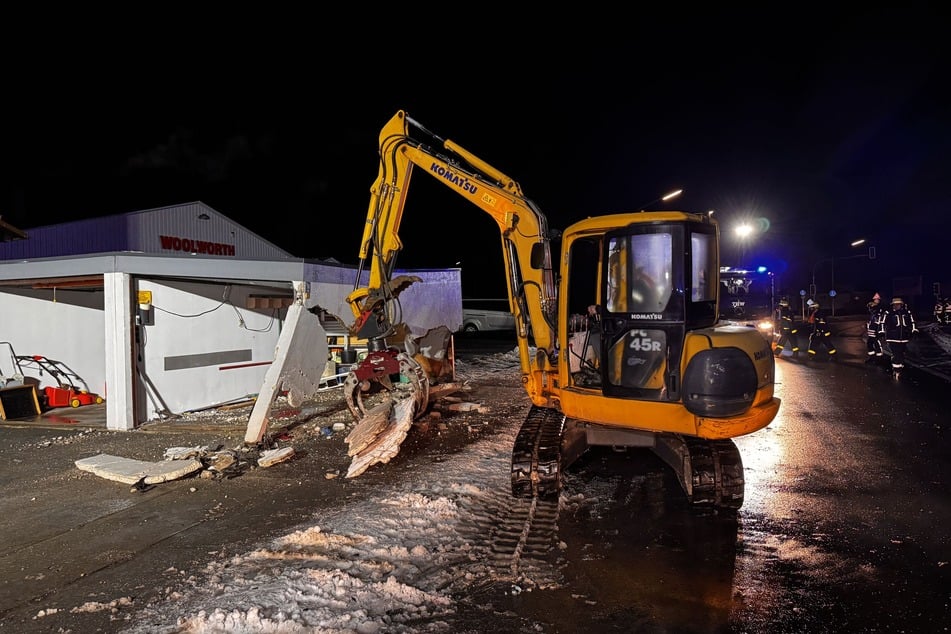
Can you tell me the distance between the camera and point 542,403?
6742mm

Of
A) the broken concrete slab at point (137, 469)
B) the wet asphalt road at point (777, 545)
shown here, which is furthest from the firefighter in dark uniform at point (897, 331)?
the broken concrete slab at point (137, 469)

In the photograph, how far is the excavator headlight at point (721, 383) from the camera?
517cm

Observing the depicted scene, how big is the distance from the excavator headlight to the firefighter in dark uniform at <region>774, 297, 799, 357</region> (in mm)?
15115

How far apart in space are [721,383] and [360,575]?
339 centimetres

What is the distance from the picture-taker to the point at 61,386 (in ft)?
42.0

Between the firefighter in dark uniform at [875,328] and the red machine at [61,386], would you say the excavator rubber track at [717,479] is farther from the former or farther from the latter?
the firefighter in dark uniform at [875,328]

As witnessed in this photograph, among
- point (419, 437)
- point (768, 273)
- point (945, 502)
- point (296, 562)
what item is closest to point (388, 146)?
point (419, 437)

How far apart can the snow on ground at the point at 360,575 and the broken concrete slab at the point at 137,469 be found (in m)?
2.50

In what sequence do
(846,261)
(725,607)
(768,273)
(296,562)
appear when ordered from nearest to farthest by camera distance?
1. (725,607)
2. (296,562)
3. (768,273)
4. (846,261)

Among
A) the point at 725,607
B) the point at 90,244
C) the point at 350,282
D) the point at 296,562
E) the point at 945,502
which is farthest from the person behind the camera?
the point at 90,244

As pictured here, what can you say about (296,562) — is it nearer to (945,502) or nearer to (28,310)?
(945,502)

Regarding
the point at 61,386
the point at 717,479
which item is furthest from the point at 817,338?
the point at 61,386

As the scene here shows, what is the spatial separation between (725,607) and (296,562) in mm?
3176

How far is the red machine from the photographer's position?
488 inches
